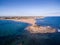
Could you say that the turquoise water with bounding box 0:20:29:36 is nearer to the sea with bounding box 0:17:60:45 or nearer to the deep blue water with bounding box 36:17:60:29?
the sea with bounding box 0:17:60:45

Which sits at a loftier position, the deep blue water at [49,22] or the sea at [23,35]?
the deep blue water at [49,22]

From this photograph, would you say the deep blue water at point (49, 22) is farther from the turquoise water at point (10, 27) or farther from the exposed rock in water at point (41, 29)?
the turquoise water at point (10, 27)

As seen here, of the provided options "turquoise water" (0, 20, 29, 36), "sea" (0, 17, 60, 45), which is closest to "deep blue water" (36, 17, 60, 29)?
"sea" (0, 17, 60, 45)

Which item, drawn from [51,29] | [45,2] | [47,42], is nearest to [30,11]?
[45,2]

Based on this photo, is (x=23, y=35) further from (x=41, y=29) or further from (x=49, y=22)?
(x=49, y=22)

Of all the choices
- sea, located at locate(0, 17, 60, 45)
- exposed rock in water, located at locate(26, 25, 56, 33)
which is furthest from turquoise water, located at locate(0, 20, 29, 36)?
exposed rock in water, located at locate(26, 25, 56, 33)

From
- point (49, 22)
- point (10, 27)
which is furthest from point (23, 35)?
point (49, 22)

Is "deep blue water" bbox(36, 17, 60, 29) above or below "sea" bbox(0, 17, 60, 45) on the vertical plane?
above

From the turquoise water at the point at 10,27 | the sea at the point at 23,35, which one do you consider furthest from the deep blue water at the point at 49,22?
the turquoise water at the point at 10,27

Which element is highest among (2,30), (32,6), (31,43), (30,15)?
(32,6)

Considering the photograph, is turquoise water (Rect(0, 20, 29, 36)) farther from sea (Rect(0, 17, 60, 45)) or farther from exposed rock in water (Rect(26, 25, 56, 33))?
exposed rock in water (Rect(26, 25, 56, 33))

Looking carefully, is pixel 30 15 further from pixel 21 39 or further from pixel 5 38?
pixel 5 38
